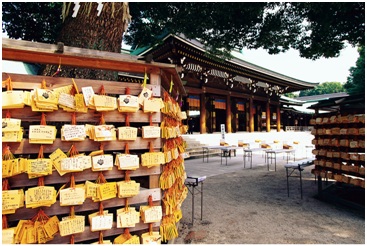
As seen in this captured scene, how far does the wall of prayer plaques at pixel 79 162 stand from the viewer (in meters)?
2.11

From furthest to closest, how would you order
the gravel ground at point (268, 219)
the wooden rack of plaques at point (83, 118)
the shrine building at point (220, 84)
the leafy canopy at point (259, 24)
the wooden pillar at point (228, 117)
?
the wooden pillar at point (228, 117) < the shrine building at point (220, 84) < the leafy canopy at point (259, 24) < the gravel ground at point (268, 219) < the wooden rack of plaques at point (83, 118)

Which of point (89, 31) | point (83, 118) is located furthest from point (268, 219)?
point (89, 31)

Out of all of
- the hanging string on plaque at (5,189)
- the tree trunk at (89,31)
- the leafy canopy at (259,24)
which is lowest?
the hanging string on plaque at (5,189)

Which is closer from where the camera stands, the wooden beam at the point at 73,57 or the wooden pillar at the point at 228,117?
the wooden beam at the point at 73,57

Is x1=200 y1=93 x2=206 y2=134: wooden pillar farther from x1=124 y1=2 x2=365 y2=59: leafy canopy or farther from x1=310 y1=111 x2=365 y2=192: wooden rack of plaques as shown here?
x1=310 y1=111 x2=365 y2=192: wooden rack of plaques

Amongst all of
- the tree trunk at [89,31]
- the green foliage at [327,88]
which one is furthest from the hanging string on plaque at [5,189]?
the green foliage at [327,88]

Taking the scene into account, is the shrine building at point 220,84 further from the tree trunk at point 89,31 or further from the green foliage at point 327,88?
the green foliage at point 327,88

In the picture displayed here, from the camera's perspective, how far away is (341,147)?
4.88m

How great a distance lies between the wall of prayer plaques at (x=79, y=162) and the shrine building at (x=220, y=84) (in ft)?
30.7

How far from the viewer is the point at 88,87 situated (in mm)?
2404

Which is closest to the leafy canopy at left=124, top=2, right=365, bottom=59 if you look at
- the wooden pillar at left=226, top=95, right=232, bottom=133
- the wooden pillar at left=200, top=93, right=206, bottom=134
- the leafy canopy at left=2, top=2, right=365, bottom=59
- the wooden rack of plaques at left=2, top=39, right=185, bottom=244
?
the leafy canopy at left=2, top=2, right=365, bottom=59

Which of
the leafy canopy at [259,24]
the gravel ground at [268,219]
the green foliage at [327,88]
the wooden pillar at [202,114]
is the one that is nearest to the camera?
the gravel ground at [268,219]

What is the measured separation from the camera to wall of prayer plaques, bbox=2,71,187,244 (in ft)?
6.91

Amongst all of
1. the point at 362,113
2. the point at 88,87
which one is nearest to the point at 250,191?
the point at 362,113
